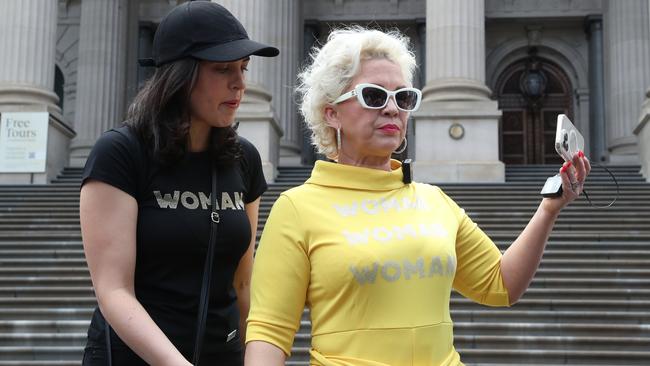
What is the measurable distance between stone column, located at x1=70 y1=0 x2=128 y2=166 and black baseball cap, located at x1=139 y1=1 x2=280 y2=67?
21532 mm

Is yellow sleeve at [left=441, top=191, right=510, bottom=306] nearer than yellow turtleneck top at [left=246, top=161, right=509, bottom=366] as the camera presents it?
No

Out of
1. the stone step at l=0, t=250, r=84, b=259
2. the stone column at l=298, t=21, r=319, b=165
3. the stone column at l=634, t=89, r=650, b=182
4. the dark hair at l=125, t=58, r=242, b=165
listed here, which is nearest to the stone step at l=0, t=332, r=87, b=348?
the stone step at l=0, t=250, r=84, b=259

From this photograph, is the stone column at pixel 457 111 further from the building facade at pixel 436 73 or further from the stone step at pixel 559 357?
the stone step at pixel 559 357

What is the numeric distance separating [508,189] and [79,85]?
46.9ft

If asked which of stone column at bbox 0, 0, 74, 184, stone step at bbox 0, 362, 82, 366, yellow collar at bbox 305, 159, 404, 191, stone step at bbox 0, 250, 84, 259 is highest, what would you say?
stone column at bbox 0, 0, 74, 184

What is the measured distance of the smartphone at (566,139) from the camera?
2220 millimetres

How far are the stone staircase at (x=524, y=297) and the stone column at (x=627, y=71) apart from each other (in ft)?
24.5

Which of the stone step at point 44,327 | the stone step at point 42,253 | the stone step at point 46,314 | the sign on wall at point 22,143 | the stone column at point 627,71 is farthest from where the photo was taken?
the stone column at point 627,71

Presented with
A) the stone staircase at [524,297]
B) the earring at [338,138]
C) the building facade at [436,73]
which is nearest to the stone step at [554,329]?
the stone staircase at [524,297]

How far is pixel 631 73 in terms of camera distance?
71.5 feet

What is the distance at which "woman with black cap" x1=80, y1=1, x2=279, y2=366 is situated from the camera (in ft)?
7.53

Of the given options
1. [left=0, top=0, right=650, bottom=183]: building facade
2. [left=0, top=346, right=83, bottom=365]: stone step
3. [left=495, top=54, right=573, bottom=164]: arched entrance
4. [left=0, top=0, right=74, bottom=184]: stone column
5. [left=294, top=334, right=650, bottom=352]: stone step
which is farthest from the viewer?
[left=495, top=54, right=573, bottom=164]: arched entrance

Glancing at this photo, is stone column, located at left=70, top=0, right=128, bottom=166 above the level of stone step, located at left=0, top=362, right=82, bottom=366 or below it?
above

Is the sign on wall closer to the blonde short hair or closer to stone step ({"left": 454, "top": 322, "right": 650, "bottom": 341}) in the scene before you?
stone step ({"left": 454, "top": 322, "right": 650, "bottom": 341})
